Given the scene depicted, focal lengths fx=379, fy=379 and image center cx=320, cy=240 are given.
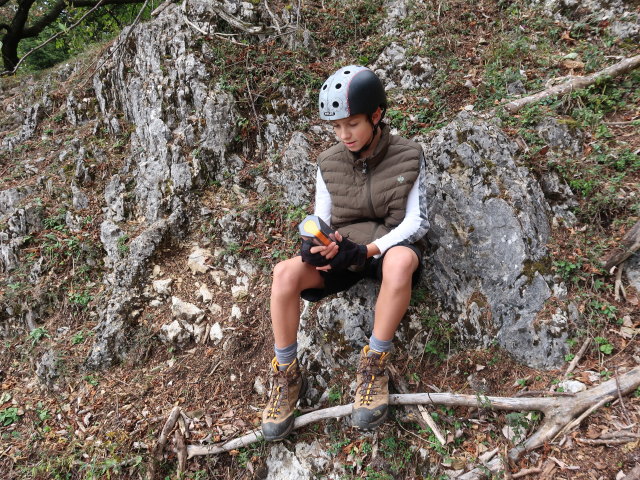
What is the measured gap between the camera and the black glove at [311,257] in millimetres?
2773

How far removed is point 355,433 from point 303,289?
126 cm

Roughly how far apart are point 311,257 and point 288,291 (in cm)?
37

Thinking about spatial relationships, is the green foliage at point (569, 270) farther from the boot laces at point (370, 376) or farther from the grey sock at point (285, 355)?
the grey sock at point (285, 355)

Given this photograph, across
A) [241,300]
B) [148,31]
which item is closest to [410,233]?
[241,300]

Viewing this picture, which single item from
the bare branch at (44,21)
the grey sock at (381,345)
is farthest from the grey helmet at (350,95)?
the bare branch at (44,21)

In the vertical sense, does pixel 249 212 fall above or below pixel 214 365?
above

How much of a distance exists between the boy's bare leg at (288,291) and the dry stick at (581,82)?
3.14 m

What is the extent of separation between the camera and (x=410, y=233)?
301cm

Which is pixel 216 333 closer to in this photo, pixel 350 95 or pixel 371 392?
pixel 371 392

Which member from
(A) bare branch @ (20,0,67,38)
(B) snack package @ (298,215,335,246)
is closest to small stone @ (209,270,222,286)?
(B) snack package @ (298,215,335,246)

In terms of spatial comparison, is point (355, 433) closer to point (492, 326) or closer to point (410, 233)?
point (492, 326)

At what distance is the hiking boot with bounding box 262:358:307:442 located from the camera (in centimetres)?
307

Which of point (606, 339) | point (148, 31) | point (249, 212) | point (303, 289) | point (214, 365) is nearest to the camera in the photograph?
point (606, 339)

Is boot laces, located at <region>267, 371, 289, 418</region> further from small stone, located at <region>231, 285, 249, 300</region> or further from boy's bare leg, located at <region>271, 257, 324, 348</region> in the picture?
small stone, located at <region>231, 285, 249, 300</region>
